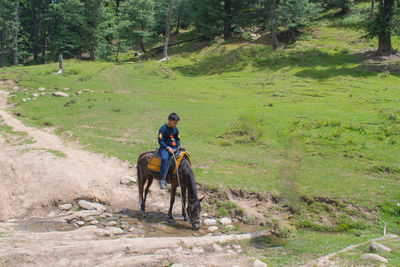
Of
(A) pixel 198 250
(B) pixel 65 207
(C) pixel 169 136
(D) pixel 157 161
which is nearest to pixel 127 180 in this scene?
(B) pixel 65 207

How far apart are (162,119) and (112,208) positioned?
11.2 meters

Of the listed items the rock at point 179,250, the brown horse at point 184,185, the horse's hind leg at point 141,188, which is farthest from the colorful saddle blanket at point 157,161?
the rock at point 179,250

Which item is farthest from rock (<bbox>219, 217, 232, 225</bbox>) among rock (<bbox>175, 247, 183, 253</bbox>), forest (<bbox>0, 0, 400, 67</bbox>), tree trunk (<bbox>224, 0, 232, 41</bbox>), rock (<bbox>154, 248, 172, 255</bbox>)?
tree trunk (<bbox>224, 0, 232, 41</bbox>)

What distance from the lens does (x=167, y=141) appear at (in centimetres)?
976

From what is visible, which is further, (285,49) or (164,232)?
(285,49)

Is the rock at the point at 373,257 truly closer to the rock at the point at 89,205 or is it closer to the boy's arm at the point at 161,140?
the boy's arm at the point at 161,140

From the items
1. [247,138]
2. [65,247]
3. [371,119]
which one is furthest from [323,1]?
[65,247]

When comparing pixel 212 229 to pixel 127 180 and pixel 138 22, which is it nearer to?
pixel 127 180

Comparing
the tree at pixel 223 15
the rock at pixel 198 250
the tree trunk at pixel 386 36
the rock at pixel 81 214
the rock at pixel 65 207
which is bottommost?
the rock at pixel 65 207

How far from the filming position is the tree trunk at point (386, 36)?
30031 millimetres

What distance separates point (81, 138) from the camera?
17.9 metres

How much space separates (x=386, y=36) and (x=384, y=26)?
4.55ft

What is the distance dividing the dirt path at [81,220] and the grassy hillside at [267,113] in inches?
102

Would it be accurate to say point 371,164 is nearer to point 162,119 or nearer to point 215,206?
point 215,206
